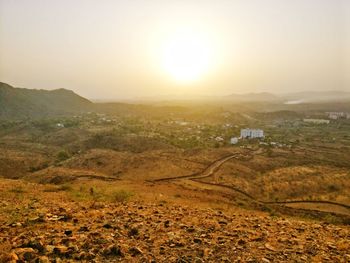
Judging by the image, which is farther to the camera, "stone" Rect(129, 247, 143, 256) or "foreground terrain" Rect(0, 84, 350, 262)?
"foreground terrain" Rect(0, 84, 350, 262)

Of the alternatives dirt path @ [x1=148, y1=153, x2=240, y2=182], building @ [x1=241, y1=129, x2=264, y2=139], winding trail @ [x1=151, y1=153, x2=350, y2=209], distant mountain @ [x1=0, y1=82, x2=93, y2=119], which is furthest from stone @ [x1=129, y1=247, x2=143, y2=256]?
distant mountain @ [x1=0, y1=82, x2=93, y2=119]

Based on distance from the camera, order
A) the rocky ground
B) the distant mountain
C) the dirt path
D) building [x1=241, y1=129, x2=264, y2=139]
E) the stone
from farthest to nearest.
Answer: the distant mountain < building [x1=241, y1=129, x2=264, y2=139] < the dirt path < the stone < the rocky ground

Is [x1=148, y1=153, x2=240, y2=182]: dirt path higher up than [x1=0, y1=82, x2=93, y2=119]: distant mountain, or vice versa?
[x1=0, y1=82, x2=93, y2=119]: distant mountain

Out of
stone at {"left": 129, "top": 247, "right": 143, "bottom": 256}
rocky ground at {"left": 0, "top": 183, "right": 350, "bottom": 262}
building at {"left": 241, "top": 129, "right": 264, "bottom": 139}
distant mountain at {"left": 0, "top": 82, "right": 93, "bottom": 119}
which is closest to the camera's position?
rocky ground at {"left": 0, "top": 183, "right": 350, "bottom": 262}

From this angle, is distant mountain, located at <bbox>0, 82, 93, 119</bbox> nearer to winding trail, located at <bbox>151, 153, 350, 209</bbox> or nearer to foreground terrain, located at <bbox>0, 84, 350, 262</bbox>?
foreground terrain, located at <bbox>0, 84, 350, 262</bbox>

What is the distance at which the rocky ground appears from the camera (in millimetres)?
7473

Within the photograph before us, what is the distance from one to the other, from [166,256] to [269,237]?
319 cm

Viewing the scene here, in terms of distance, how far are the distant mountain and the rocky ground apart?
114m

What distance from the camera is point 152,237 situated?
8695mm

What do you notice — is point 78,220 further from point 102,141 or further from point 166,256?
point 102,141

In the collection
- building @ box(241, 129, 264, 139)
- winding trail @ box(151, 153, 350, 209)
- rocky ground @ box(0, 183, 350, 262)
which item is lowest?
winding trail @ box(151, 153, 350, 209)

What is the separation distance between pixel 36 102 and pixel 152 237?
156 metres

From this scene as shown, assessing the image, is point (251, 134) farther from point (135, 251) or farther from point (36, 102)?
point (36, 102)

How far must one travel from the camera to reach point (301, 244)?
339 inches
